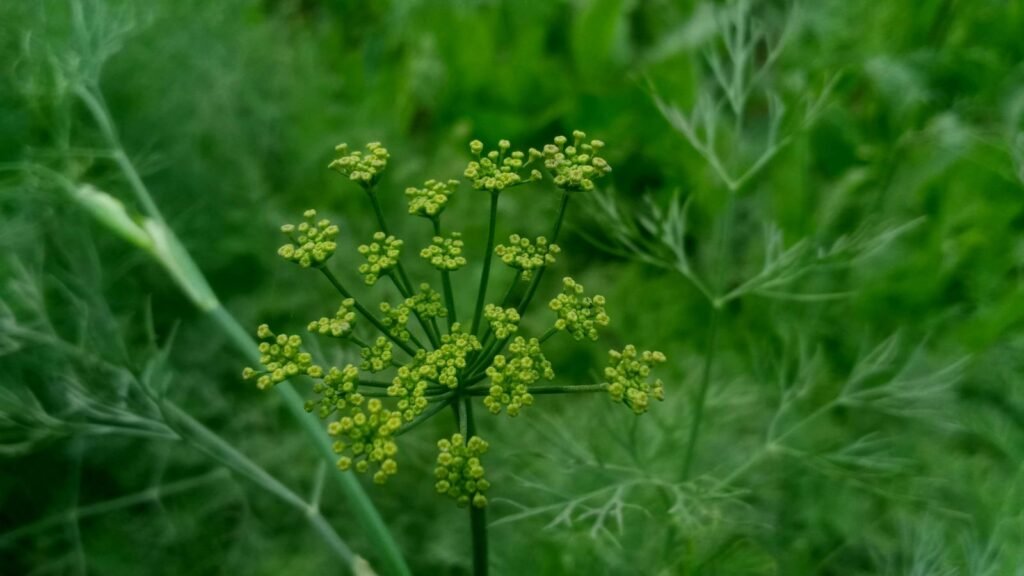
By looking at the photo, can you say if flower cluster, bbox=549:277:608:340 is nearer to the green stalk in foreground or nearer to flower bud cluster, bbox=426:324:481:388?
flower bud cluster, bbox=426:324:481:388

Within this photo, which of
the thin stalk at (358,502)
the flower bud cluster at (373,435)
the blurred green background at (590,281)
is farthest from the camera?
the blurred green background at (590,281)

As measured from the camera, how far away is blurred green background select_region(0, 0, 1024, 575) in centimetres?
108

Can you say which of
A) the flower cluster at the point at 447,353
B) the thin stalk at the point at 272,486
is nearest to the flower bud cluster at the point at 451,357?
the flower cluster at the point at 447,353

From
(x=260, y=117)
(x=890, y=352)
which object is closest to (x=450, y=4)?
(x=260, y=117)

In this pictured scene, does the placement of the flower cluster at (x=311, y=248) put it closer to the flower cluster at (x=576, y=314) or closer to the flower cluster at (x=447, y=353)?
the flower cluster at (x=447, y=353)

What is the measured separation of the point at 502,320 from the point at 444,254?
0.07 m

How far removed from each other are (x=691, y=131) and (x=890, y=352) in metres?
0.35

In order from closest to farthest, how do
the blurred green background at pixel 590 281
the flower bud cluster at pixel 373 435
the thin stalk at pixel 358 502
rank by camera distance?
the flower bud cluster at pixel 373 435, the thin stalk at pixel 358 502, the blurred green background at pixel 590 281

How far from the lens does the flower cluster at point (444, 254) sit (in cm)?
65

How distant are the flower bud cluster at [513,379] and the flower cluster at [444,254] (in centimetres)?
7

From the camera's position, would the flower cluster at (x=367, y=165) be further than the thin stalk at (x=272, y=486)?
No

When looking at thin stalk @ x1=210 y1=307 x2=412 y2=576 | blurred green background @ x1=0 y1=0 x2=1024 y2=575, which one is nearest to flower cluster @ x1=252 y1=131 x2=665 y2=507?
thin stalk @ x1=210 y1=307 x2=412 y2=576

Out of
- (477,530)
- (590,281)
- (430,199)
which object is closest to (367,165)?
(430,199)

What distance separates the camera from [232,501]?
135 cm
